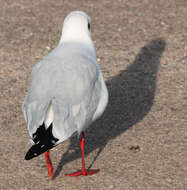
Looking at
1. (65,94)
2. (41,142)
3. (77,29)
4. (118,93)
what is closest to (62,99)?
(65,94)

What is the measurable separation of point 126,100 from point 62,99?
192cm

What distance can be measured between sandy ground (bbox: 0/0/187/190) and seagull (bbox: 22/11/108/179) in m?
0.34

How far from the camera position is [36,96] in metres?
4.86

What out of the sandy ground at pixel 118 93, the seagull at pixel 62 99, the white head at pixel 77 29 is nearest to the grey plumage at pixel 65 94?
the seagull at pixel 62 99

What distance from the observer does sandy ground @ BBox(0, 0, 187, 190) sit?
5066 millimetres

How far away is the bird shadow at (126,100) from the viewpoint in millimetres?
5664

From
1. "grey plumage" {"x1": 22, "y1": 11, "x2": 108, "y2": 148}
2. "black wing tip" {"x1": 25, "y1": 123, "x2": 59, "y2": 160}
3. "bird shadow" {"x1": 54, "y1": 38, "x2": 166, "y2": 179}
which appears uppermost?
"grey plumage" {"x1": 22, "y1": 11, "x2": 108, "y2": 148}

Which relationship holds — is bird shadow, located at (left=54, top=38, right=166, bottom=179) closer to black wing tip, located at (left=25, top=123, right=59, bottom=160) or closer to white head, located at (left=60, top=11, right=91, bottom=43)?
black wing tip, located at (left=25, top=123, right=59, bottom=160)

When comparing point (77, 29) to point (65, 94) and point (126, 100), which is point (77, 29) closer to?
point (65, 94)

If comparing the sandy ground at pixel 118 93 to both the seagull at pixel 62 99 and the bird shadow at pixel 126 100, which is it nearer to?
the bird shadow at pixel 126 100

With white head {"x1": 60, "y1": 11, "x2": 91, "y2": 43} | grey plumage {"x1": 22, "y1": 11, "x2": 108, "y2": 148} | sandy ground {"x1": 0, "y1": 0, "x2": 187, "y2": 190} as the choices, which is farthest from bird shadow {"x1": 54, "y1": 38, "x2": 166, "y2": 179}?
white head {"x1": 60, "y1": 11, "x2": 91, "y2": 43}

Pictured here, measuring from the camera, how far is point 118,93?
670 cm

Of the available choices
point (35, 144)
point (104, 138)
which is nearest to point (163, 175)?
point (104, 138)

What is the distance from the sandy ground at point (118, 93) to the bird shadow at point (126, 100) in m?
0.01
